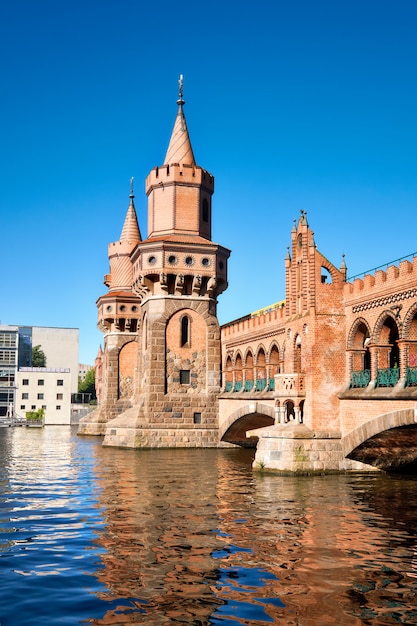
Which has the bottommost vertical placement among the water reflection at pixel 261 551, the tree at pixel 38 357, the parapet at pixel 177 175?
the water reflection at pixel 261 551

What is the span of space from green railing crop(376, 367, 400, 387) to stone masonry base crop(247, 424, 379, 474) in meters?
3.30

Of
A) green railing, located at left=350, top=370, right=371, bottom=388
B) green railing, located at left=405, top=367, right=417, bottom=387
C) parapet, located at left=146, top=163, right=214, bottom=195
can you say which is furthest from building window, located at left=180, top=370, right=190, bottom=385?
green railing, located at left=405, top=367, right=417, bottom=387

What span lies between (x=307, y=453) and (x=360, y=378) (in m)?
3.65

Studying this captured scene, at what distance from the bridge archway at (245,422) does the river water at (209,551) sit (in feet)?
39.3

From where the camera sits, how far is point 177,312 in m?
47.1

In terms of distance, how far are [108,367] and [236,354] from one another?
1786 centimetres

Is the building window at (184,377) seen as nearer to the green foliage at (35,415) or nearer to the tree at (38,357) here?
the green foliage at (35,415)

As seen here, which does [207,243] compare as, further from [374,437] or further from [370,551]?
[370,551]

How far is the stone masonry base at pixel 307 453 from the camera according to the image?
2862 centimetres

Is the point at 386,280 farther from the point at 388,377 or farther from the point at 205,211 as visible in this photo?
the point at 205,211

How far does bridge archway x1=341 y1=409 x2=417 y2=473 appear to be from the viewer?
82.9 feet

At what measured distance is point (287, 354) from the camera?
3256 cm

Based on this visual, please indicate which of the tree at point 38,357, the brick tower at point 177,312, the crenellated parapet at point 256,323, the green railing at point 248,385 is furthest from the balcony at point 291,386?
the tree at point 38,357

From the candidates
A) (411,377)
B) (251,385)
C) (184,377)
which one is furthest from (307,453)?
(184,377)
